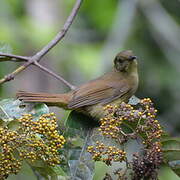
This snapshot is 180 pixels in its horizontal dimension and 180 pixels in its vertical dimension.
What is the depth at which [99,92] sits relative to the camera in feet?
14.5

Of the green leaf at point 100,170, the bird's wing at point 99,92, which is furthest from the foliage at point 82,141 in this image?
the green leaf at point 100,170

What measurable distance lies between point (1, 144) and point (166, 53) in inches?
254

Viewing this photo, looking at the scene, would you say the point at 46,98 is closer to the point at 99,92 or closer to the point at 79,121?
the point at 79,121

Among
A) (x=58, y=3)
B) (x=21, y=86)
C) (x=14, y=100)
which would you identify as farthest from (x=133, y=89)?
(x=58, y=3)

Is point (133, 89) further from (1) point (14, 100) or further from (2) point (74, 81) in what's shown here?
(2) point (74, 81)

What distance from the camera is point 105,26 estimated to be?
9.16 metres

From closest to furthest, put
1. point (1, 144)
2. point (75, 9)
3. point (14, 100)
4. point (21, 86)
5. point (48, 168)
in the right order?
1. point (1, 144)
2. point (48, 168)
3. point (14, 100)
4. point (75, 9)
5. point (21, 86)

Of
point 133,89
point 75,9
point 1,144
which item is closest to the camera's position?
point 1,144

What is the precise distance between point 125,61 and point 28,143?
2193 mm

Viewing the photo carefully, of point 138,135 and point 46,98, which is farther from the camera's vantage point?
point 46,98

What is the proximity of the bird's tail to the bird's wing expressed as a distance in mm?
66

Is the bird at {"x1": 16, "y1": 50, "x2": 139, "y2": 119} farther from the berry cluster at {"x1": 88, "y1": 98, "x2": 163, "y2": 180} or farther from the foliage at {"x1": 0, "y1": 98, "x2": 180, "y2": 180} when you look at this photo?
the berry cluster at {"x1": 88, "y1": 98, "x2": 163, "y2": 180}

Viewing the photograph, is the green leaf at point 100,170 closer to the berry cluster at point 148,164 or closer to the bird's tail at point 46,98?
the bird's tail at point 46,98

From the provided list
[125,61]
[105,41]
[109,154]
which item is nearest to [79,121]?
[109,154]
